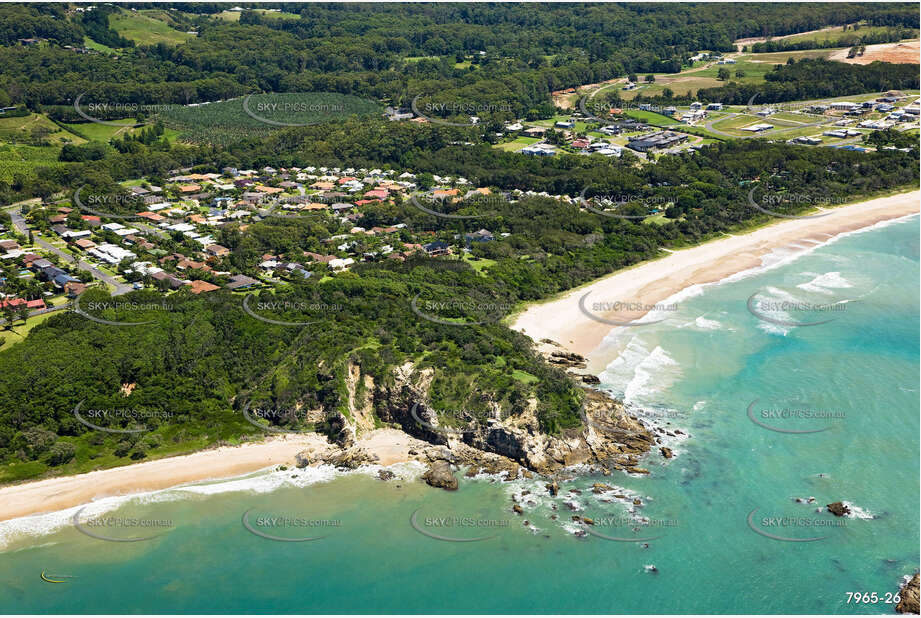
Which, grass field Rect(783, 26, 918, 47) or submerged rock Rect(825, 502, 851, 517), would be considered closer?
submerged rock Rect(825, 502, 851, 517)

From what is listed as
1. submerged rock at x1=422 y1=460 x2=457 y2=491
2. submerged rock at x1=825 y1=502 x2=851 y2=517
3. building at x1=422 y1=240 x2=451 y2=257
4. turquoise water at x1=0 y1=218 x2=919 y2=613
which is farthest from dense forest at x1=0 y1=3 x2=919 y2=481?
submerged rock at x1=825 y1=502 x2=851 y2=517

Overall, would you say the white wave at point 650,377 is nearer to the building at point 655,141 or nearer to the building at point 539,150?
the building at point 539,150

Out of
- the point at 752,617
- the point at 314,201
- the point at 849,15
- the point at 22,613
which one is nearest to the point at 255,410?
the point at 22,613

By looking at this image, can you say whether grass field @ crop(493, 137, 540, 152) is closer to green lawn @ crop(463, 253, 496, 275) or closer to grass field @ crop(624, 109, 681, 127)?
grass field @ crop(624, 109, 681, 127)

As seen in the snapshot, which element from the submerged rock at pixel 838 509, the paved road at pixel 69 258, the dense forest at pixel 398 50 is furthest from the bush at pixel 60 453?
the dense forest at pixel 398 50

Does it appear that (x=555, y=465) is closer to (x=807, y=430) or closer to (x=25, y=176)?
(x=807, y=430)
